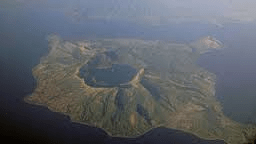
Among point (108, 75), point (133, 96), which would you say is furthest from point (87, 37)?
point (133, 96)

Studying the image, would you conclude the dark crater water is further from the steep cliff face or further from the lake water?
the lake water

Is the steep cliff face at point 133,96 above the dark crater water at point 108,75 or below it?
below

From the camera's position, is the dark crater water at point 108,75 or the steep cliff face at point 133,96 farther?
the dark crater water at point 108,75

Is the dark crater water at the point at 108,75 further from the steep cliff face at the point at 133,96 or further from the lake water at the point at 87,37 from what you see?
the lake water at the point at 87,37

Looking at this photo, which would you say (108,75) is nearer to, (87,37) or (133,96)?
(133,96)

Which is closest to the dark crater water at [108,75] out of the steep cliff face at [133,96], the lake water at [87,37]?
the steep cliff face at [133,96]

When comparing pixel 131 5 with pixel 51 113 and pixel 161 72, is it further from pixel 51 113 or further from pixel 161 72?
pixel 51 113
